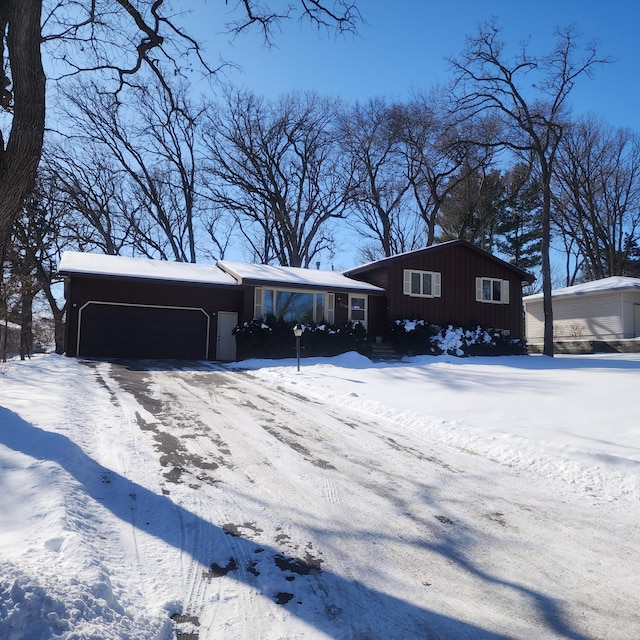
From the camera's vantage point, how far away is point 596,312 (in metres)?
25.7

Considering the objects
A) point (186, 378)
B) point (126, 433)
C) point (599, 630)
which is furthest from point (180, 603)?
point (186, 378)

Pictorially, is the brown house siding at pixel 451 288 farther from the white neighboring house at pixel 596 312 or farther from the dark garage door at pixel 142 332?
the dark garage door at pixel 142 332

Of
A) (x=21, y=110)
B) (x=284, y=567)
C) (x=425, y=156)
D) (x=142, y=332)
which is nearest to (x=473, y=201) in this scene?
(x=425, y=156)

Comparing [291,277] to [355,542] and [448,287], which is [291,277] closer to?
[448,287]

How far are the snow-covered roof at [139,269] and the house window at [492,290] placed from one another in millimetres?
11030

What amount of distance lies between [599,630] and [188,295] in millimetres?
17659

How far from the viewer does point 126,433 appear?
6082 millimetres

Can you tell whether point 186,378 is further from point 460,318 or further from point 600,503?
point 460,318

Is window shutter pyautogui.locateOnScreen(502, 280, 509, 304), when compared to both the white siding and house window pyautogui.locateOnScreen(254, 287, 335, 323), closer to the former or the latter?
the white siding

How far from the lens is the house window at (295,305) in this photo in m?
19.1

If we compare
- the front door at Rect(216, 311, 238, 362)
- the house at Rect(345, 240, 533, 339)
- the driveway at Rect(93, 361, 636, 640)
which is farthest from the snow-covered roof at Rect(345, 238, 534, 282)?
the driveway at Rect(93, 361, 636, 640)

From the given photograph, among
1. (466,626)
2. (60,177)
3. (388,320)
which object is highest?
(60,177)

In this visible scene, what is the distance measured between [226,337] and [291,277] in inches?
138

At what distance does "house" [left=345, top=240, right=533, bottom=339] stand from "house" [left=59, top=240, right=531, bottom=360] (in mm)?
45
